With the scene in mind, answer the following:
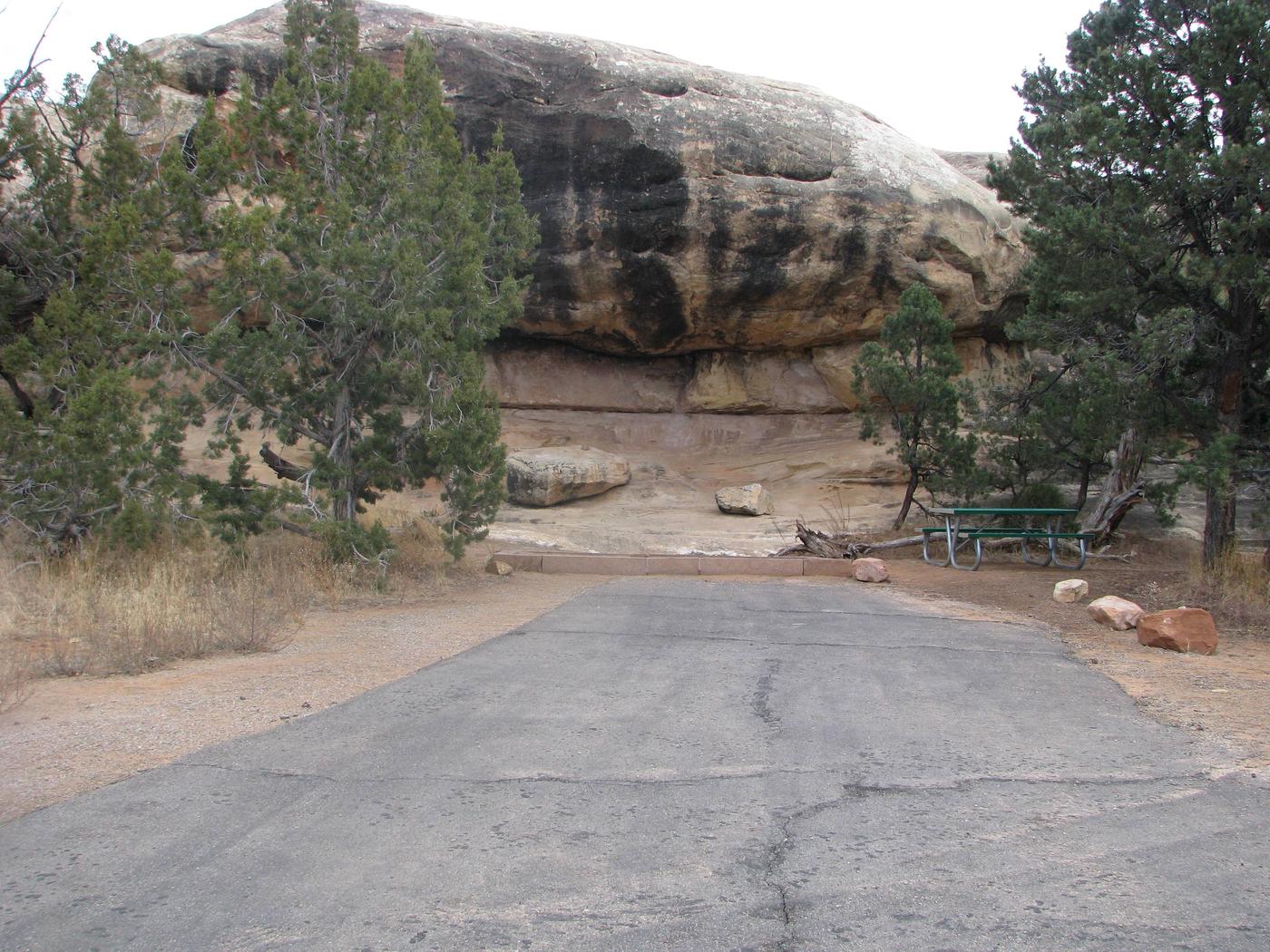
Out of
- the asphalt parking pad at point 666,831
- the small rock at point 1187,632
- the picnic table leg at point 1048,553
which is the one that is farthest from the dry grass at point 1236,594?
the asphalt parking pad at point 666,831

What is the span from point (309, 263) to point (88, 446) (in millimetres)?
3025

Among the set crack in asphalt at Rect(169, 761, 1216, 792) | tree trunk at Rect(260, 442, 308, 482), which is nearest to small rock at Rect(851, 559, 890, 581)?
tree trunk at Rect(260, 442, 308, 482)

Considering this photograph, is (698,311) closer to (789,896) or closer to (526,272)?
(526,272)

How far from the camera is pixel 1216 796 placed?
4293 mm

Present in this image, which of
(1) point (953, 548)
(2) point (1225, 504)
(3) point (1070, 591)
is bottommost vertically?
(1) point (953, 548)

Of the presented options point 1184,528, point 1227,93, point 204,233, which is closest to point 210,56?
point 204,233

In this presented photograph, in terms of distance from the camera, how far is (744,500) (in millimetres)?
19312

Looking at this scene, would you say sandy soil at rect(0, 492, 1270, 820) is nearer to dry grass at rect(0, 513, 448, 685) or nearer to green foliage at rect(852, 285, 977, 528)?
dry grass at rect(0, 513, 448, 685)

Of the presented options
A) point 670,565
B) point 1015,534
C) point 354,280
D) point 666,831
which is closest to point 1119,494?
point 1015,534

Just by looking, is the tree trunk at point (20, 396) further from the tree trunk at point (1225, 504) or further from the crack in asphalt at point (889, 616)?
the tree trunk at point (1225, 504)

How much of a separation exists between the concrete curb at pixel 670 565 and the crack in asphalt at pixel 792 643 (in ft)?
18.4

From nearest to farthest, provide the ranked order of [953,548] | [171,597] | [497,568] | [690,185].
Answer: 1. [171,597]
2. [497,568]
3. [953,548]
4. [690,185]

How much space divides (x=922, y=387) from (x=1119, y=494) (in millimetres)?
3348

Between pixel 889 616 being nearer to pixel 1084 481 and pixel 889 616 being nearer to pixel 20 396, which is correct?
pixel 1084 481
